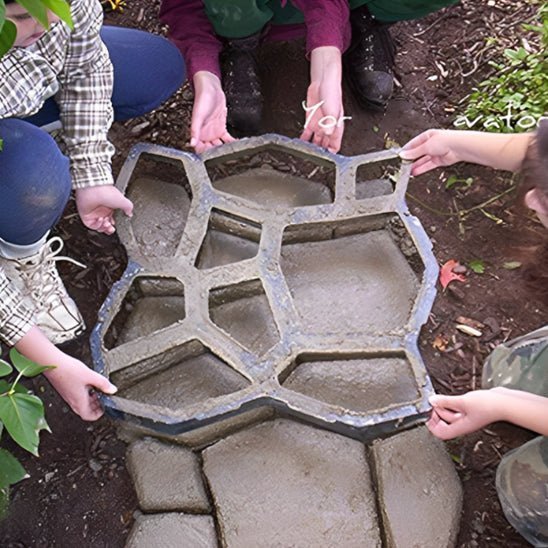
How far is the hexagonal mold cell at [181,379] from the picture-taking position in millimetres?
1671

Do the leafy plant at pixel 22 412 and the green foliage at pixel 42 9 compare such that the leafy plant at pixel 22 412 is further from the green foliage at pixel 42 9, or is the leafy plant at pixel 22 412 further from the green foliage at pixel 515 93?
the green foliage at pixel 515 93

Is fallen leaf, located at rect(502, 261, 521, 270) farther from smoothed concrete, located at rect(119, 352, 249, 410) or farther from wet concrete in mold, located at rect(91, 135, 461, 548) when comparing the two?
smoothed concrete, located at rect(119, 352, 249, 410)

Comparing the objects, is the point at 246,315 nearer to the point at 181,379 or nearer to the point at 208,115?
the point at 181,379

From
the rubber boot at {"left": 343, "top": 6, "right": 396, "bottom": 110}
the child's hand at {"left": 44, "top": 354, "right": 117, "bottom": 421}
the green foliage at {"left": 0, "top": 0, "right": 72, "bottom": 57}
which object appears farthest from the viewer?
the rubber boot at {"left": 343, "top": 6, "right": 396, "bottom": 110}

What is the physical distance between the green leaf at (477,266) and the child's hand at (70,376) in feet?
3.04

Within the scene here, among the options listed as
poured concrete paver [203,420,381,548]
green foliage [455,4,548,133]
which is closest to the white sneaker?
poured concrete paver [203,420,381,548]

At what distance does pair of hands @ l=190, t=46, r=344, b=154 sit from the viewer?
1.90 m

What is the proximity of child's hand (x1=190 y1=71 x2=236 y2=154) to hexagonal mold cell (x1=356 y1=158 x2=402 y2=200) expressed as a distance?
14.0 inches

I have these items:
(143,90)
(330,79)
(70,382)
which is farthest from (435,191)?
(70,382)

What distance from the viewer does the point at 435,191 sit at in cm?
203

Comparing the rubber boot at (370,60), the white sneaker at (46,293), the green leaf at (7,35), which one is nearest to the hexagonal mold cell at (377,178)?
the rubber boot at (370,60)

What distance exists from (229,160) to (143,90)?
0.28 metres

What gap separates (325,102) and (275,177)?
25cm

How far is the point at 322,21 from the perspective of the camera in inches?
75.7
